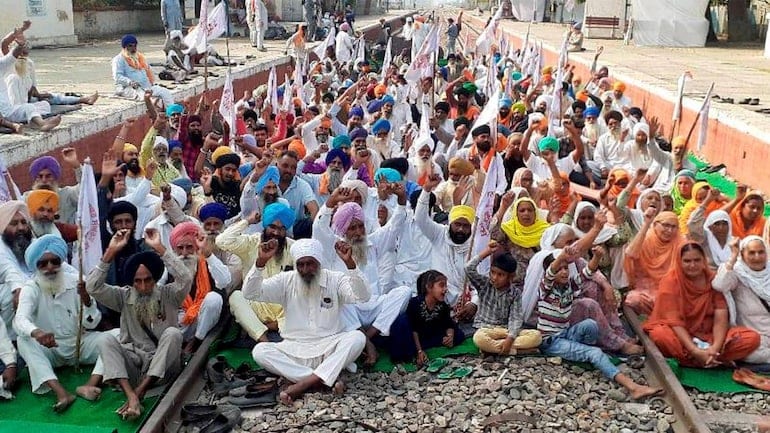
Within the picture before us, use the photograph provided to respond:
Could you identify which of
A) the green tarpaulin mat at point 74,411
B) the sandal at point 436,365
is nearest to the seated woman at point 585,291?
the sandal at point 436,365

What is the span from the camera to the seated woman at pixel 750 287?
5.66 metres

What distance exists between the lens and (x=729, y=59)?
964 inches

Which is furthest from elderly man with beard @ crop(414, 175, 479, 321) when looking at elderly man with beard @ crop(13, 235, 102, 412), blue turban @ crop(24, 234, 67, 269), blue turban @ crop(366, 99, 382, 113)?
blue turban @ crop(366, 99, 382, 113)

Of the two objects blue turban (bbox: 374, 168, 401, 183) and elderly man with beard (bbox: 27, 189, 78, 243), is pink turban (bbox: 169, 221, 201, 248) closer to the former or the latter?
elderly man with beard (bbox: 27, 189, 78, 243)

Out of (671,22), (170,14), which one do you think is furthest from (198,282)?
(671,22)

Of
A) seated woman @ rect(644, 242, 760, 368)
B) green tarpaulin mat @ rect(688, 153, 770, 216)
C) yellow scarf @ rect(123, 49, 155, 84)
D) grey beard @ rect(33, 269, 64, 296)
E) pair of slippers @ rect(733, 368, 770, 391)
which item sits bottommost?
green tarpaulin mat @ rect(688, 153, 770, 216)

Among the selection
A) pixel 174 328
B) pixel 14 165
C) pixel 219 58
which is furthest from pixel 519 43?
pixel 174 328

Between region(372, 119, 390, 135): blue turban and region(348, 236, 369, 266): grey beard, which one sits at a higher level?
region(372, 119, 390, 135): blue turban

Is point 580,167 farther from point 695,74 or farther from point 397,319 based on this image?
point 695,74

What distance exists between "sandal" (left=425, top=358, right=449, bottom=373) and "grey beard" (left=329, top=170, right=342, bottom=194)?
99.0 inches

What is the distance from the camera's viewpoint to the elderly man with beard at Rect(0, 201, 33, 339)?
18.2 feet

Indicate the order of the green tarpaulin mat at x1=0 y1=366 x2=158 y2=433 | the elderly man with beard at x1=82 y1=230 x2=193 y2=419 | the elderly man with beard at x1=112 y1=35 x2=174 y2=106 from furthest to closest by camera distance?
the elderly man with beard at x1=112 y1=35 x2=174 y2=106 → the elderly man with beard at x1=82 y1=230 x2=193 y2=419 → the green tarpaulin mat at x1=0 y1=366 x2=158 y2=433

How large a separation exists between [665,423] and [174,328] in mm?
3196

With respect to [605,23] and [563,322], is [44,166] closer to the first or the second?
[563,322]
